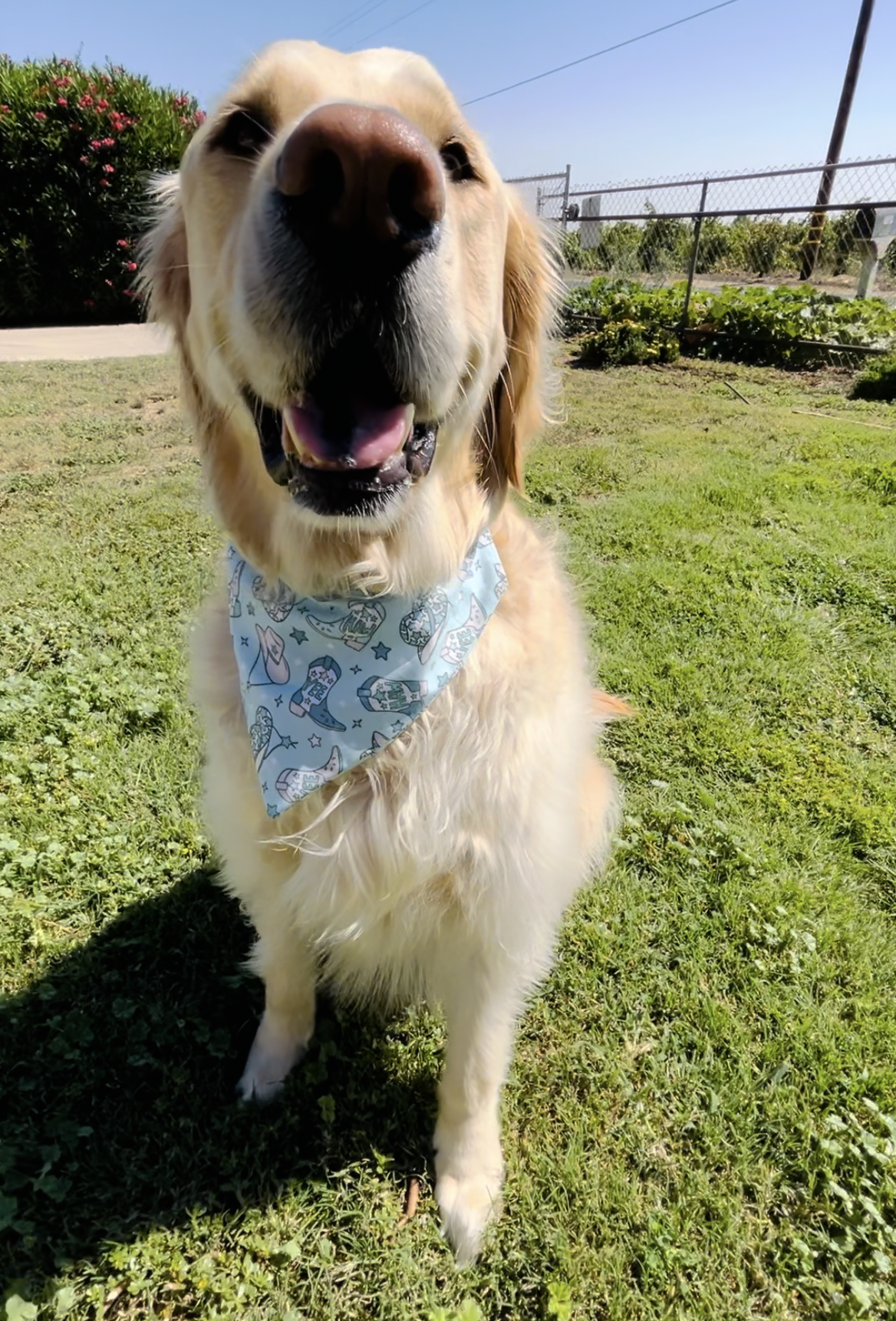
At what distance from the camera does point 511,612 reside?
1.83 meters

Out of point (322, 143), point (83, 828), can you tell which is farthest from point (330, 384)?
point (83, 828)

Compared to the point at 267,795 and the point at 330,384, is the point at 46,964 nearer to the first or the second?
the point at 267,795

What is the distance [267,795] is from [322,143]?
3.85 ft

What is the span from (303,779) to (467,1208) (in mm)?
1106

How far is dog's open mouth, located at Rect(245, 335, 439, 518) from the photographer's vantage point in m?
1.40

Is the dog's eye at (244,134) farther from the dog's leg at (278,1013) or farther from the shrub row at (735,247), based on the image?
the shrub row at (735,247)

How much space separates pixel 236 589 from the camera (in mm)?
1840

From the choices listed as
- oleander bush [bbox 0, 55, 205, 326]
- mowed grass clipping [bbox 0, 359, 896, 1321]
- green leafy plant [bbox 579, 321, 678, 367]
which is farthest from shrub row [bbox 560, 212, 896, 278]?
mowed grass clipping [bbox 0, 359, 896, 1321]

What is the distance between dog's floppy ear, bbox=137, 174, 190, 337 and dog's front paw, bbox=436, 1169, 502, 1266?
2092 mm

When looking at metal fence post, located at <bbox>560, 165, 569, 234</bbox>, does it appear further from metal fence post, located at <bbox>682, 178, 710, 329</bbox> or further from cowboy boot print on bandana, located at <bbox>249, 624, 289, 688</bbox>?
cowboy boot print on bandana, located at <bbox>249, 624, 289, 688</bbox>

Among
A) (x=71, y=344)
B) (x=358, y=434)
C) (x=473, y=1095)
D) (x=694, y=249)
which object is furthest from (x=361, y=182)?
(x=71, y=344)

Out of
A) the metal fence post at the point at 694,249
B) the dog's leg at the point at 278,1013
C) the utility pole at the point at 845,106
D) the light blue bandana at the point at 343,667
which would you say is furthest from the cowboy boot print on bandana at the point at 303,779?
the utility pole at the point at 845,106

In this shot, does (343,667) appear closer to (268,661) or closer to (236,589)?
(268,661)

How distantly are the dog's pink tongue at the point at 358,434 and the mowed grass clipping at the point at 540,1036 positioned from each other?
1.62 metres
